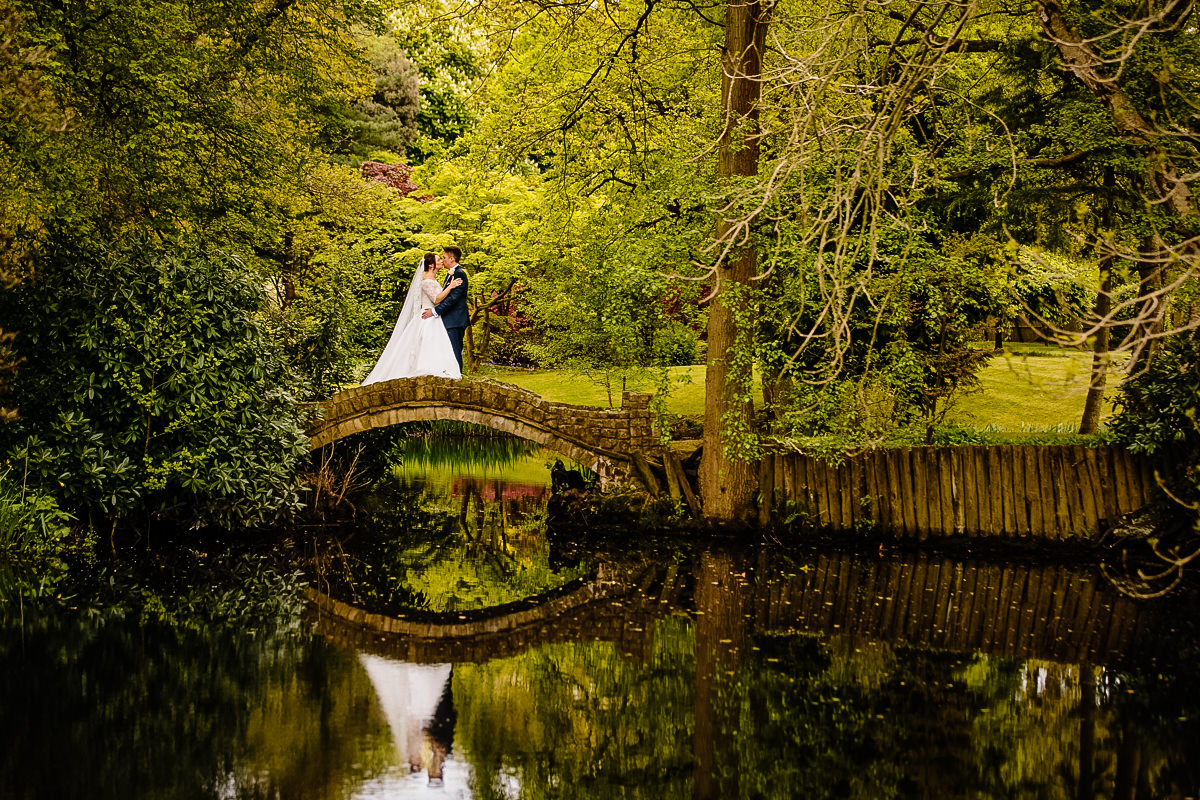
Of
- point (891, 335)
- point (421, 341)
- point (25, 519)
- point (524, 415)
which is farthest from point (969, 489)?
point (25, 519)

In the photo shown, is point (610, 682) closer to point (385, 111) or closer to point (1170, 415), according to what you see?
point (1170, 415)

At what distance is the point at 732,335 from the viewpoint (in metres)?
12.8

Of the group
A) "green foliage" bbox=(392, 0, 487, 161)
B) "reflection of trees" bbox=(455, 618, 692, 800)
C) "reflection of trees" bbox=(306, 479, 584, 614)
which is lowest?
"reflection of trees" bbox=(455, 618, 692, 800)

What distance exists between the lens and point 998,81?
43.0 ft

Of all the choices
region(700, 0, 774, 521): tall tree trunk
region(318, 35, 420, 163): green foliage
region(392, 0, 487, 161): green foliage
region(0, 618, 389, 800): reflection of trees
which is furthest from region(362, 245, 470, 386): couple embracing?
region(318, 35, 420, 163): green foliage

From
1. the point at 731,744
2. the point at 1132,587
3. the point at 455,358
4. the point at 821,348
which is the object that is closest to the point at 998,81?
the point at 821,348

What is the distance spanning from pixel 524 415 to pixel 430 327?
1.94m

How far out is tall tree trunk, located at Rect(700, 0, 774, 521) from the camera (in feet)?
40.1

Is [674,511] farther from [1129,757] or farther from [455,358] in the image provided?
[1129,757]

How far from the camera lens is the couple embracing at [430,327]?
14.1 metres

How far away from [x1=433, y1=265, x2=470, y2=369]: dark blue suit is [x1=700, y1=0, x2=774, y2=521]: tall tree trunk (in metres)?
3.60

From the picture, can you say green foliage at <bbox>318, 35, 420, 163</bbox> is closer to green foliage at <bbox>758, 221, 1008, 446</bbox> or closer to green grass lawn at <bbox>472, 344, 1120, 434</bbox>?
green grass lawn at <bbox>472, 344, 1120, 434</bbox>

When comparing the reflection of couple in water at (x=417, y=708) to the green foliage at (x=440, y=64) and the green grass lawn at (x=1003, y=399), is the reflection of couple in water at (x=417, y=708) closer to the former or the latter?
the green grass lawn at (x=1003, y=399)

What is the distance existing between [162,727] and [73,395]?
6.66 metres
